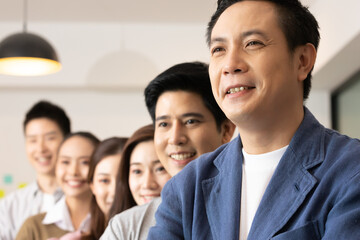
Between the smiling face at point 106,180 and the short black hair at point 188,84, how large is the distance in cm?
82

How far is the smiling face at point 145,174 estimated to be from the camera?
87.2 inches

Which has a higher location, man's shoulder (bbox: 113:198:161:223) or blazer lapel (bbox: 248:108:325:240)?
blazer lapel (bbox: 248:108:325:240)

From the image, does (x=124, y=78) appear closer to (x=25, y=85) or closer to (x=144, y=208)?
(x=25, y=85)

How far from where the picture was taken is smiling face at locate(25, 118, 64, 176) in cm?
403

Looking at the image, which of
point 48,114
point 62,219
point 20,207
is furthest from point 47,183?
point 62,219

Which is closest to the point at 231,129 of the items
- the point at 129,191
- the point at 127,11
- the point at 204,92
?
the point at 204,92

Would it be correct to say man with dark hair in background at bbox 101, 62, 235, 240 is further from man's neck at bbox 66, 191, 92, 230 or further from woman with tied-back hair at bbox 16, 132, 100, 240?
man's neck at bbox 66, 191, 92, 230

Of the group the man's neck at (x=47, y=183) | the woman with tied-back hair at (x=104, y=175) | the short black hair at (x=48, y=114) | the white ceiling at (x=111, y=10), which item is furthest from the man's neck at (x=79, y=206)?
the white ceiling at (x=111, y=10)

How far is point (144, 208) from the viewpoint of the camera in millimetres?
1851

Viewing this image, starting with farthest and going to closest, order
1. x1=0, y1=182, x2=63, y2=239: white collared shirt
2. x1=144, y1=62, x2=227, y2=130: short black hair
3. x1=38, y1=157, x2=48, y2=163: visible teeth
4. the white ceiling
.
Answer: the white ceiling < x1=38, y1=157, x2=48, y2=163: visible teeth < x1=0, y1=182, x2=63, y2=239: white collared shirt < x1=144, y1=62, x2=227, y2=130: short black hair

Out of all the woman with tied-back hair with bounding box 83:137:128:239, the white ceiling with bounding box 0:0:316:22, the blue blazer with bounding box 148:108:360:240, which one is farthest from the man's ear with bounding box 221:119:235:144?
the white ceiling with bounding box 0:0:316:22

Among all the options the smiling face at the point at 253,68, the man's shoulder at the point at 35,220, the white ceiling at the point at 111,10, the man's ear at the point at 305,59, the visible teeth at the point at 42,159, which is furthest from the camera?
the white ceiling at the point at 111,10

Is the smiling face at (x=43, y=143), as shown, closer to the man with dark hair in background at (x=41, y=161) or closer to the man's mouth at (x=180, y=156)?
the man with dark hair in background at (x=41, y=161)

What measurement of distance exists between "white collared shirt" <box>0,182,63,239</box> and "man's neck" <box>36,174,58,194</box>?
0.05 m
